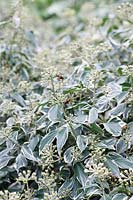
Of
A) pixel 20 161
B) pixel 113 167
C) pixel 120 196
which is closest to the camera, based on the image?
pixel 120 196

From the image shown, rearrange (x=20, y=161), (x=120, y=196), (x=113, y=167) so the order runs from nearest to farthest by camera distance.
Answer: (x=120, y=196) → (x=113, y=167) → (x=20, y=161)

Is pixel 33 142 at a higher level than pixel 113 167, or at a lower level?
higher

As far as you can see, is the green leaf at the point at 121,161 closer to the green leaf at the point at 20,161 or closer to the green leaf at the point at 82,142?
the green leaf at the point at 82,142

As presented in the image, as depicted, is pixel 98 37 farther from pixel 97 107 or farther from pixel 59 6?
pixel 59 6

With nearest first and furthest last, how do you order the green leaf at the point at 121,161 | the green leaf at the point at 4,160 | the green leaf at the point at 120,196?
the green leaf at the point at 120,196 → the green leaf at the point at 121,161 → the green leaf at the point at 4,160

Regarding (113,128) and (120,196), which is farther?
(113,128)

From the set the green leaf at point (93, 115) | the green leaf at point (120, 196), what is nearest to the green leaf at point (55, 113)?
the green leaf at point (93, 115)

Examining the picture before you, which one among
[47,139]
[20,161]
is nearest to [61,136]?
[47,139]

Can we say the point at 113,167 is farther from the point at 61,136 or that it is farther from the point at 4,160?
the point at 4,160
